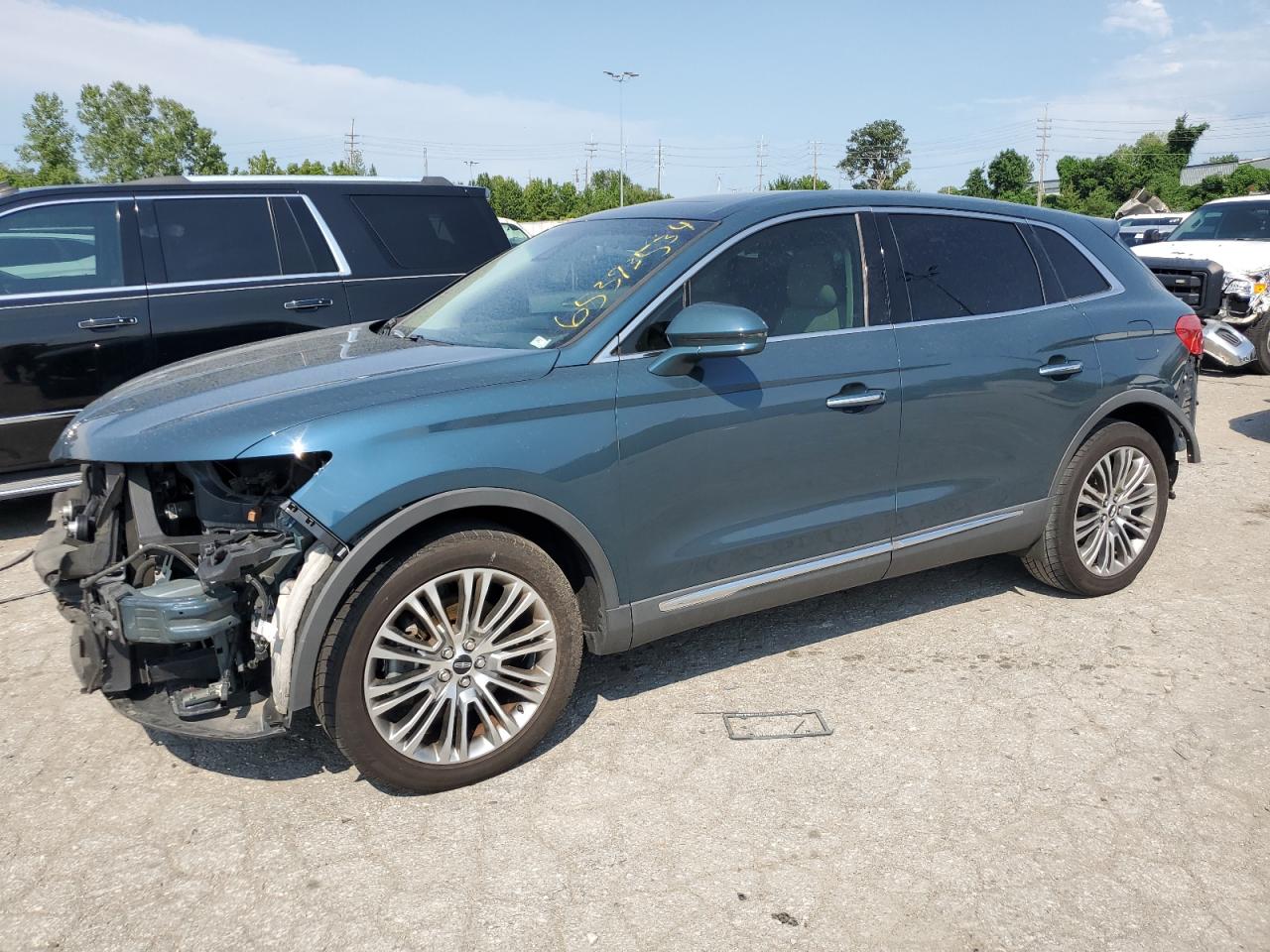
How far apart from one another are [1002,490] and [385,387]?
8.88 feet

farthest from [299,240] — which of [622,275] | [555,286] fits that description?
[622,275]

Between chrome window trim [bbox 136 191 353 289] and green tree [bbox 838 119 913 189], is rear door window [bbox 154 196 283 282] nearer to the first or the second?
chrome window trim [bbox 136 191 353 289]

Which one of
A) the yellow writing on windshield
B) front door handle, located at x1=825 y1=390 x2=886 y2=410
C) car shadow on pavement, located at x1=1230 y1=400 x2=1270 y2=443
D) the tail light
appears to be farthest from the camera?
car shadow on pavement, located at x1=1230 y1=400 x2=1270 y2=443

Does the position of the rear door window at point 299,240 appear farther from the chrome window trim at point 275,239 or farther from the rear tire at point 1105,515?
the rear tire at point 1105,515

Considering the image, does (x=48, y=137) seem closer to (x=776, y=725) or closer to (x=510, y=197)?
(x=510, y=197)

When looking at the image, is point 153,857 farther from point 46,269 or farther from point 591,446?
point 46,269

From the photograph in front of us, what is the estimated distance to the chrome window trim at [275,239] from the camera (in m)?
5.75

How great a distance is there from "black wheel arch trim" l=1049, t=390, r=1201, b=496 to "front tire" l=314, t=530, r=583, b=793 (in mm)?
2512

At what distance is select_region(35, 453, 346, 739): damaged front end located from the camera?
2.82 meters

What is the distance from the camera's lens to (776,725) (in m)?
3.57

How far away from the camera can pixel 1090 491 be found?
15.0ft

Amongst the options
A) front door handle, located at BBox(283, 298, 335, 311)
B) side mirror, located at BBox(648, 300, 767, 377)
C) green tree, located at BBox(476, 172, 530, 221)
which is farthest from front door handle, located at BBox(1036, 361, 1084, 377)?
green tree, located at BBox(476, 172, 530, 221)

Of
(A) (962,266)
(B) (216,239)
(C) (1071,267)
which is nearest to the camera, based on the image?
(A) (962,266)

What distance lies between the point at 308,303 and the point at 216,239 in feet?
2.09
